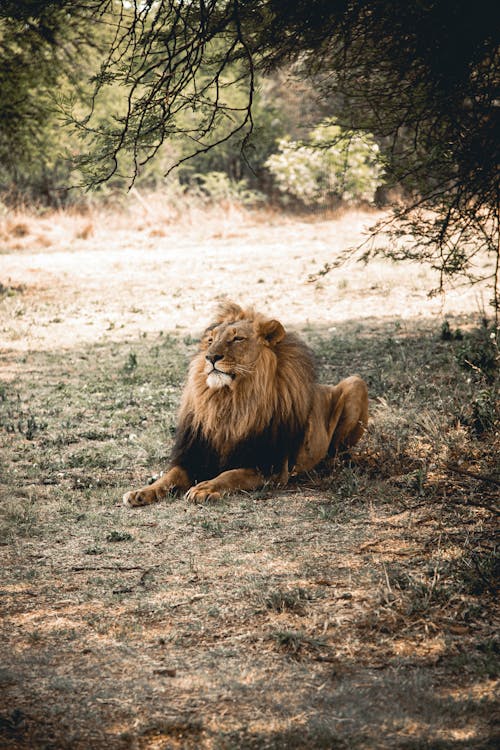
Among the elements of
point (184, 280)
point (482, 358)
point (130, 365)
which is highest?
point (184, 280)

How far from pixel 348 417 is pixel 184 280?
36.8ft

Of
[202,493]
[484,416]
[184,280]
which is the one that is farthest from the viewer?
[184,280]

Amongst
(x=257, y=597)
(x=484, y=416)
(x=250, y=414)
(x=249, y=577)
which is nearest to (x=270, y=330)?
(x=250, y=414)

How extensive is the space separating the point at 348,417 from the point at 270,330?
1.13 meters

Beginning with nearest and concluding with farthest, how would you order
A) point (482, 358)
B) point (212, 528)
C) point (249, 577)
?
point (249, 577)
point (212, 528)
point (482, 358)

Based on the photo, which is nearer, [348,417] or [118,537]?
[118,537]

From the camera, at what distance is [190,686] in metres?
3.42

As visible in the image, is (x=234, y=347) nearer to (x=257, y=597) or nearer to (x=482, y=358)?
(x=257, y=597)

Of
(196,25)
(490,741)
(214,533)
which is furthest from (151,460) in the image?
(490,741)

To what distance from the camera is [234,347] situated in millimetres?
6062

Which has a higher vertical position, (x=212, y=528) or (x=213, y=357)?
(x=213, y=357)

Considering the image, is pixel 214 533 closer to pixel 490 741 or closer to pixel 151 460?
pixel 151 460

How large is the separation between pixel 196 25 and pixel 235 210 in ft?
71.2

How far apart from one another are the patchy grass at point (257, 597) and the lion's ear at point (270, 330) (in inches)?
44.8
